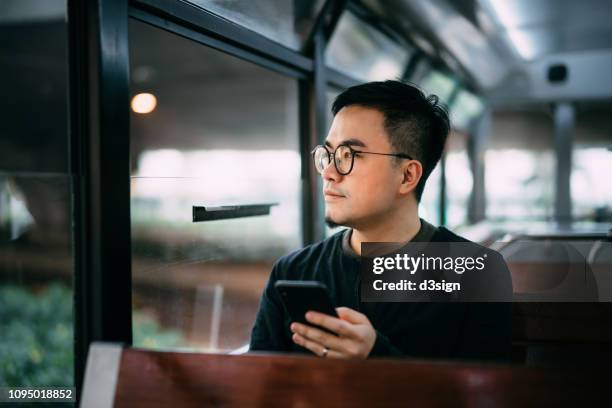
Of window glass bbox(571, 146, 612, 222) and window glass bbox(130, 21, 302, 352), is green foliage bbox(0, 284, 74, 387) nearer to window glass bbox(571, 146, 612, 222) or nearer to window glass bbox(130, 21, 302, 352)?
window glass bbox(130, 21, 302, 352)

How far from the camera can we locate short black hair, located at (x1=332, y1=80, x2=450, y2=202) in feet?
5.25

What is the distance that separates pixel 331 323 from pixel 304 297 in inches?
3.2

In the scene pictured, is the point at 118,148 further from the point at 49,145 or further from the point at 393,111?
the point at 49,145

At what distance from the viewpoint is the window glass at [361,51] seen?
132 inches

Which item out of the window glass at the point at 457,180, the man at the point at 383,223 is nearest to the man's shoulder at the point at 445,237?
the man at the point at 383,223

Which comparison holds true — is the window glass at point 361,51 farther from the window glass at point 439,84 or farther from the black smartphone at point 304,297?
the black smartphone at point 304,297

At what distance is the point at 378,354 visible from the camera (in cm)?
125

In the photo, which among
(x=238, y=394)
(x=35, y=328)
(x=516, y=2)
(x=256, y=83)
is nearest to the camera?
(x=238, y=394)

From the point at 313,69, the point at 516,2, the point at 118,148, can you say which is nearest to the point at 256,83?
the point at 516,2

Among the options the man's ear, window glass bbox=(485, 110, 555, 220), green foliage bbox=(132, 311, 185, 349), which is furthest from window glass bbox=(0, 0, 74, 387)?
window glass bbox=(485, 110, 555, 220)

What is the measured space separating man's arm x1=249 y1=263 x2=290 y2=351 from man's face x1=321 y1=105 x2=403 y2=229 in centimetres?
28

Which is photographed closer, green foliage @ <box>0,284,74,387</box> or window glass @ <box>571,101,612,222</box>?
green foliage @ <box>0,284,74,387</box>

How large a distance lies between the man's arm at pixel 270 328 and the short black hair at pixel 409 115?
519 mm

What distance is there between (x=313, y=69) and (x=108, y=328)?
6.03ft
